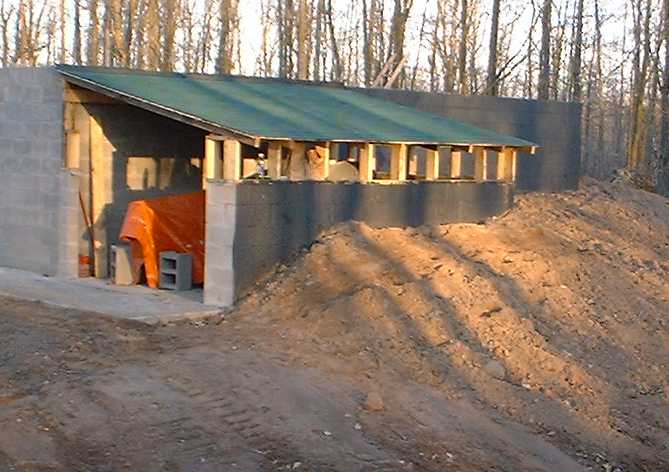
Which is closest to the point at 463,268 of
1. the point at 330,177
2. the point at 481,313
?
the point at 481,313

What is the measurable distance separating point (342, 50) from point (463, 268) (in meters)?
38.1

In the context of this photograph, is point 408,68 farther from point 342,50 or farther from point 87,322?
point 87,322

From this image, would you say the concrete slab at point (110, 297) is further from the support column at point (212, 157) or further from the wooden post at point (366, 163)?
the wooden post at point (366, 163)

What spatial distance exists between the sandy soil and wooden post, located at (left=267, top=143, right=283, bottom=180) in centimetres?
105

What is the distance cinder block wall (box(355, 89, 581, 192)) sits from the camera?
19.6m

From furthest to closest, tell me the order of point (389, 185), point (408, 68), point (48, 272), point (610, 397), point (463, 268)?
point (408, 68) → point (48, 272) → point (389, 185) → point (463, 268) → point (610, 397)

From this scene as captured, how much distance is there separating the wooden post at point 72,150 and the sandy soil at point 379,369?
8.49ft

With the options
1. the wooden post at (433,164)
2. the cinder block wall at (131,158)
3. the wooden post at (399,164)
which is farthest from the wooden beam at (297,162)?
the cinder block wall at (131,158)

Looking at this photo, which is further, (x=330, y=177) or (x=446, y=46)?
(x=446, y=46)

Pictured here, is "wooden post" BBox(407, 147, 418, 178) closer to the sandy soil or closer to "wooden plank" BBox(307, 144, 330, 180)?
the sandy soil

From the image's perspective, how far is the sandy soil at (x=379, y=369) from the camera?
8.95 metres

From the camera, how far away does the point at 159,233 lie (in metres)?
14.8

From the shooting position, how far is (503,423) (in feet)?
33.4

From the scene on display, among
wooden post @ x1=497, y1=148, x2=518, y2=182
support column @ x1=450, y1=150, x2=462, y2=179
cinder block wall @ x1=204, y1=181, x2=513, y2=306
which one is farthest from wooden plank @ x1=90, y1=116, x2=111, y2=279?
wooden post @ x1=497, y1=148, x2=518, y2=182
